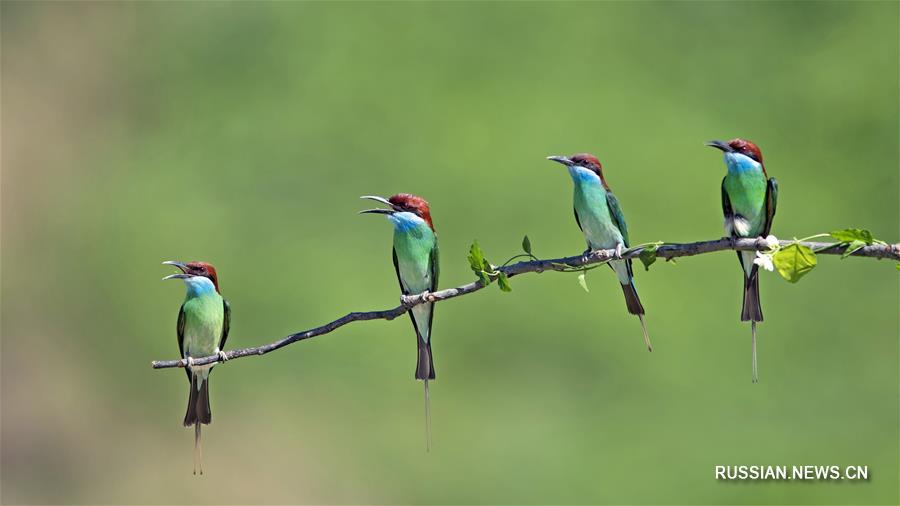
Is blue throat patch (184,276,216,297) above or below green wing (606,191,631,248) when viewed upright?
below

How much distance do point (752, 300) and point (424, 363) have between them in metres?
0.89

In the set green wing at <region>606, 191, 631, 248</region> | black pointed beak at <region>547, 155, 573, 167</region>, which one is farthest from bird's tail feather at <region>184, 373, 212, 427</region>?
green wing at <region>606, 191, 631, 248</region>

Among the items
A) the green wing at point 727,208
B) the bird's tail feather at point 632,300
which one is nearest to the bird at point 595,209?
the bird's tail feather at point 632,300

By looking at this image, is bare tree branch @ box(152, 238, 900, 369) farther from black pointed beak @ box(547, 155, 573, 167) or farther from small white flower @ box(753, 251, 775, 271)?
black pointed beak @ box(547, 155, 573, 167)

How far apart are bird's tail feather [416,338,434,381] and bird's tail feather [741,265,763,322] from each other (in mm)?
765

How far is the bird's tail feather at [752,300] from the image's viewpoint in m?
2.54

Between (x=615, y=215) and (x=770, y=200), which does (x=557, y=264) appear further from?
(x=615, y=215)

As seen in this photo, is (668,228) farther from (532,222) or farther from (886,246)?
(886,246)

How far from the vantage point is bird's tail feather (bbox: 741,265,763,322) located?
2.54m

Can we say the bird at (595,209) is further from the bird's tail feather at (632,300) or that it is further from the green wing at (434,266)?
the green wing at (434,266)

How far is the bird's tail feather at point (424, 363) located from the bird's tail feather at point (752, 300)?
765 mm

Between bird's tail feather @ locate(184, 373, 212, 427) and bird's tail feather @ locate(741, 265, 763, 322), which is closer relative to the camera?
bird's tail feather @ locate(741, 265, 763, 322)

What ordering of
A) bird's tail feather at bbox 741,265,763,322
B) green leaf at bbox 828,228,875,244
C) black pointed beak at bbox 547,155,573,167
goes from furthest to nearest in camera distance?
black pointed beak at bbox 547,155,573,167
bird's tail feather at bbox 741,265,763,322
green leaf at bbox 828,228,875,244

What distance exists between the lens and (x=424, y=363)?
9.80ft
